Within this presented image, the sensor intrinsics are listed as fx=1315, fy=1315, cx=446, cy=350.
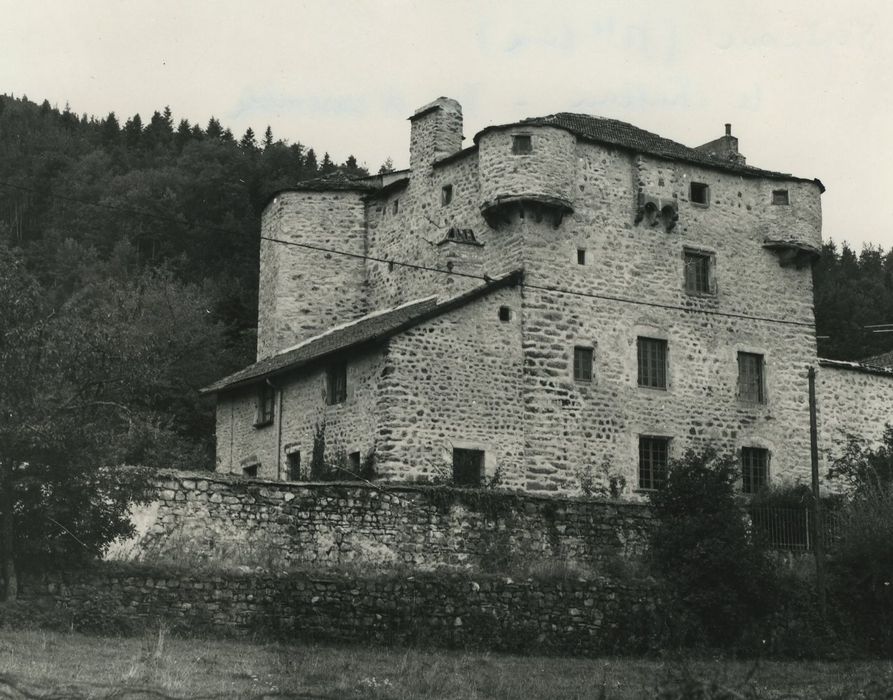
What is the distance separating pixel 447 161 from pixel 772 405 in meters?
11.7

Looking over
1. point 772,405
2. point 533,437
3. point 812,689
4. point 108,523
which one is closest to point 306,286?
point 533,437

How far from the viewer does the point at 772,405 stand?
3794cm

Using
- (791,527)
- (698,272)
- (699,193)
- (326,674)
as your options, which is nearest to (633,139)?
(699,193)

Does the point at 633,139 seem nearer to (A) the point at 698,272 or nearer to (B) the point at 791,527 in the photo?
(A) the point at 698,272

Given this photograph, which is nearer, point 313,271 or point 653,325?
point 653,325

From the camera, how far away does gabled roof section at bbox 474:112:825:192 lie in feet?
119

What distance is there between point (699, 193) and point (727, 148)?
5.10m

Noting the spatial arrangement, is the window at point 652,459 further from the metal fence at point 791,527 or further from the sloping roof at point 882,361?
the sloping roof at point 882,361

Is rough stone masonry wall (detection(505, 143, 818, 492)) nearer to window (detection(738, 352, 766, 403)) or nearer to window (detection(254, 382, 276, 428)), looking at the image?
window (detection(738, 352, 766, 403))

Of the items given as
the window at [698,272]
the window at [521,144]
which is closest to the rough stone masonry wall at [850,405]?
the window at [698,272]

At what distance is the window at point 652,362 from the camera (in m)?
36.1

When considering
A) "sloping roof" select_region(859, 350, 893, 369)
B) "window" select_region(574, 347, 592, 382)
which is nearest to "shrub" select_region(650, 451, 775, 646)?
"window" select_region(574, 347, 592, 382)

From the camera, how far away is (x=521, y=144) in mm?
34875

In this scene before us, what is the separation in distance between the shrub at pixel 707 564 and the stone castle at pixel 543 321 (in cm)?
639
